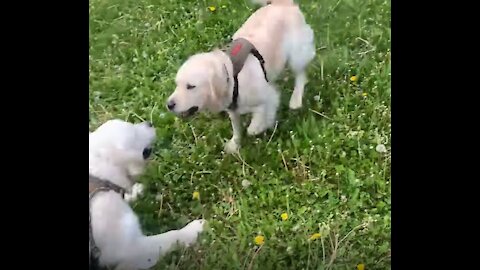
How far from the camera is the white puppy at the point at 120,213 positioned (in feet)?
5.82

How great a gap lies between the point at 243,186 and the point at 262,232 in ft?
0.33

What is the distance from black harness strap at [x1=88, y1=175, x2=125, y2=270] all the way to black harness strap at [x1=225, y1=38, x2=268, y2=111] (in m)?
0.29

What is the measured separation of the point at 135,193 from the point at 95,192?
81mm

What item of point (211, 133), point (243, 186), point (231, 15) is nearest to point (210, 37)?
point (231, 15)

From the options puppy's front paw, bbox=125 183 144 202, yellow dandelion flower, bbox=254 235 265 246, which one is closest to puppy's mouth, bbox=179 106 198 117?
puppy's front paw, bbox=125 183 144 202

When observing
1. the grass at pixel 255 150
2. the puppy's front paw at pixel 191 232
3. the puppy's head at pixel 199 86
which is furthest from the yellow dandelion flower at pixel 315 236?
the puppy's head at pixel 199 86

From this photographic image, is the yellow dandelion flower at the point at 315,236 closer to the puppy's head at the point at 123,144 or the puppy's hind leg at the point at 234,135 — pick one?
the puppy's hind leg at the point at 234,135

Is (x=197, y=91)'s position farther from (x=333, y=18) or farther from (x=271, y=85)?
(x=333, y=18)

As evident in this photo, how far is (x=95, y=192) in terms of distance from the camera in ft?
5.85

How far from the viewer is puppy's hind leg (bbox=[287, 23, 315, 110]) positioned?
1.81 meters

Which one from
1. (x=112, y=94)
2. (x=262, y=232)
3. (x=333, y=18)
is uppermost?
(x=333, y=18)

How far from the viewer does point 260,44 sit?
5.92 ft

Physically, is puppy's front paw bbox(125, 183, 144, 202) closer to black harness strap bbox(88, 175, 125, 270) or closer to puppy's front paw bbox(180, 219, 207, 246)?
black harness strap bbox(88, 175, 125, 270)

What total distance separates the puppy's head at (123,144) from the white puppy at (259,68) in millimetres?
83
